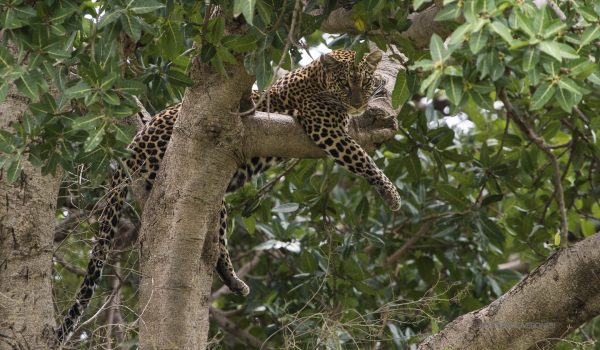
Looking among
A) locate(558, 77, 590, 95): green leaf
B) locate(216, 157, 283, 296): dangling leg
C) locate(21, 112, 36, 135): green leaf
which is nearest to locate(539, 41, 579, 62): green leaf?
locate(558, 77, 590, 95): green leaf

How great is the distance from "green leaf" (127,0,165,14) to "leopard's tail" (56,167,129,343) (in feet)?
5.64

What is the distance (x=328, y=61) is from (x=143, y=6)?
3390mm

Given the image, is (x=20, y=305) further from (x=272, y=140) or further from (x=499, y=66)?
(x=499, y=66)

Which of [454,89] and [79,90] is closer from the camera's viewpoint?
[454,89]

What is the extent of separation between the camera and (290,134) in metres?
5.32

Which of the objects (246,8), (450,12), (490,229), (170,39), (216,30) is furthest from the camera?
(490,229)

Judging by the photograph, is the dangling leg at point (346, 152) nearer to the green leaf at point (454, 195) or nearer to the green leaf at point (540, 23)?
the green leaf at point (454, 195)

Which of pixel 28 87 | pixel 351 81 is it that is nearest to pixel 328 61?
pixel 351 81

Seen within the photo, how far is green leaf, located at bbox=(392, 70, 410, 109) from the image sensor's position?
4.50 meters

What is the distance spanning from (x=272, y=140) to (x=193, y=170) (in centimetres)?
63

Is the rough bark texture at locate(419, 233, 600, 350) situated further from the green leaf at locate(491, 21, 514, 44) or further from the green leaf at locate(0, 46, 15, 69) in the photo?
the green leaf at locate(0, 46, 15, 69)

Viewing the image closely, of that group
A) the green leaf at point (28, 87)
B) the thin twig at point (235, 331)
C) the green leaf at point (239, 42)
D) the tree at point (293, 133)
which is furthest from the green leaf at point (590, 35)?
the thin twig at point (235, 331)

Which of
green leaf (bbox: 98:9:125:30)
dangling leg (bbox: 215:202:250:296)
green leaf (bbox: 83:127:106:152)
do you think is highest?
green leaf (bbox: 98:9:125:30)

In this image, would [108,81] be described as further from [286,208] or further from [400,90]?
[286,208]
